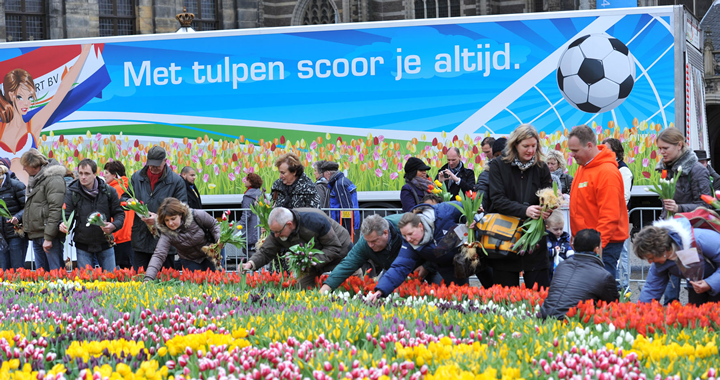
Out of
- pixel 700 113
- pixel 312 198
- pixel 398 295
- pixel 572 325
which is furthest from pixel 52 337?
pixel 700 113

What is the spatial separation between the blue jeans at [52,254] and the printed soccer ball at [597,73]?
7299 mm

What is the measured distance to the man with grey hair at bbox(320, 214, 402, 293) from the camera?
21.5ft

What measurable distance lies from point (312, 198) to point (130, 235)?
2994 mm

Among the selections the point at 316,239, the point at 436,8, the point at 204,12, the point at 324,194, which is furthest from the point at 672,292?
the point at 204,12

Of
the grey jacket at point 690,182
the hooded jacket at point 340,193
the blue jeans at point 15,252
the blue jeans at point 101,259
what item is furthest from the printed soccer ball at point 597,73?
the blue jeans at point 15,252

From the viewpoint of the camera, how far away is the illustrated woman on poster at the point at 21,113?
1355 cm

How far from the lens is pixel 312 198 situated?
8.47m

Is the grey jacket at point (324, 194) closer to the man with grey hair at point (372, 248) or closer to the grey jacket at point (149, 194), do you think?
A: the grey jacket at point (149, 194)

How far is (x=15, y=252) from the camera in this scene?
407 inches

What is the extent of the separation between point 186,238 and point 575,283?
4.08 m

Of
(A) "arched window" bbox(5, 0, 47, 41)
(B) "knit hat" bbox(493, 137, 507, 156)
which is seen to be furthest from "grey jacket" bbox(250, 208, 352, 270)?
(A) "arched window" bbox(5, 0, 47, 41)

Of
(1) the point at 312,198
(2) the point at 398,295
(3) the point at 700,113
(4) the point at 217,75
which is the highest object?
(4) the point at 217,75

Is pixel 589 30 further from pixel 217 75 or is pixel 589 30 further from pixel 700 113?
pixel 217 75

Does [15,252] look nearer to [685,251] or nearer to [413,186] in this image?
[413,186]
